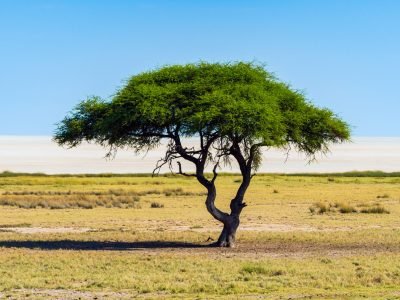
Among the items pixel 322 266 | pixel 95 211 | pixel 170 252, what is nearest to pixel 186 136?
pixel 170 252

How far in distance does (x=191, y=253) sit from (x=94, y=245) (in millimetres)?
4768

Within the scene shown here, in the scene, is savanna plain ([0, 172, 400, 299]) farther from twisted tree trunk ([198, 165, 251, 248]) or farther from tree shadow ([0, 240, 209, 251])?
twisted tree trunk ([198, 165, 251, 248])

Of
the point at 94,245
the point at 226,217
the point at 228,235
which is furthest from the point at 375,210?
the point at 94,245

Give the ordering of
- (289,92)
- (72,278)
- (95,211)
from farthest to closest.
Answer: (95,211) → (289,92) → (72,278)

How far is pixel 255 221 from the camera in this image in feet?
163

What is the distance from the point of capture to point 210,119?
107 ft

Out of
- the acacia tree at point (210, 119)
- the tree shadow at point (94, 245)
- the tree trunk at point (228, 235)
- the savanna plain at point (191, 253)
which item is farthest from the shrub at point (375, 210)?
the tree trunk at point (228, 235)

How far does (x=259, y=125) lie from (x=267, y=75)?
4.75 meters

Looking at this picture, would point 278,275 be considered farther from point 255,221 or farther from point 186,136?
point 255,221

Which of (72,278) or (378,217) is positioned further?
(378,217)

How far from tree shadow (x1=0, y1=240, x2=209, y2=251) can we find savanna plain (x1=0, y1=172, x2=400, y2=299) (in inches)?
1.6

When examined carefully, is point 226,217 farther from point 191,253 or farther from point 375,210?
point 375,210

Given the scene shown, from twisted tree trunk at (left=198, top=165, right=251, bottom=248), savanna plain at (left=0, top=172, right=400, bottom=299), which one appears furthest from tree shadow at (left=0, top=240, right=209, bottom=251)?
twisted tree trunk at (left=198, top=165, right=251, bottom=248)

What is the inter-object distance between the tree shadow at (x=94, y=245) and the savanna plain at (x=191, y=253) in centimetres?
4
